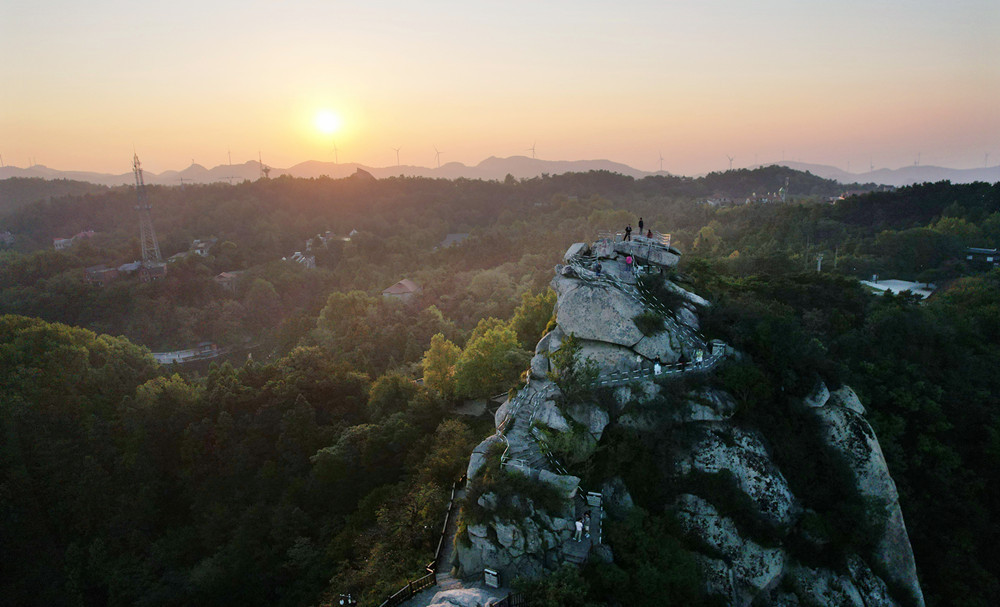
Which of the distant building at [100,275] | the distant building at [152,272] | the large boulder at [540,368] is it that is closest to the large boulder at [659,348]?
the large boulder at [540,368]

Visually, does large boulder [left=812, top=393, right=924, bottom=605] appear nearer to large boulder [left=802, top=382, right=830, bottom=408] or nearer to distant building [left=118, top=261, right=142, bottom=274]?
large boulder [left=802, top=382, right=830, bottom=408]

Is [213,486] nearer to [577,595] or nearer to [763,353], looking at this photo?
[577,595]

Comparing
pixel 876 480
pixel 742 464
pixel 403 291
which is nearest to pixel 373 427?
pixel 742 464

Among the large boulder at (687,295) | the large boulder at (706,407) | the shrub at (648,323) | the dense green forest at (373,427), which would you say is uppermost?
the large boulder at (687,295)

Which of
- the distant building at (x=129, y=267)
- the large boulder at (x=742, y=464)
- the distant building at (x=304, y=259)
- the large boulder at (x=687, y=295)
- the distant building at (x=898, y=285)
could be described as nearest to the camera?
the large boulder at (x=742, y=464)

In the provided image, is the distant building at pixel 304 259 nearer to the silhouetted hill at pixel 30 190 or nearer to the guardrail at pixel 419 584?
the silhouetted hill at pixel 30 190

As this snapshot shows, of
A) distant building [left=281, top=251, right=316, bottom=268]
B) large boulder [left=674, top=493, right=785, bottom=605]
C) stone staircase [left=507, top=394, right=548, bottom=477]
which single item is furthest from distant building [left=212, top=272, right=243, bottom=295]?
large boulder [left=674, top=493, right=785, bottom=605]
